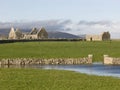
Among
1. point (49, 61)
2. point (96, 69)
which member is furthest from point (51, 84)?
point (49, 61)

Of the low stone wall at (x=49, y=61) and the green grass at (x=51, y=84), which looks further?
the low stone wall at (x=49, y=61)

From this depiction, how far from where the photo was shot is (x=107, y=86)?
39.4 meters

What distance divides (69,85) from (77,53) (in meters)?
59.1

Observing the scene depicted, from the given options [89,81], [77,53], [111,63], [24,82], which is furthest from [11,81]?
[77,53]

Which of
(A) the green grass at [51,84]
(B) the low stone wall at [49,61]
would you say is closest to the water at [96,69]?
(B) the low stone wall at [49,61]

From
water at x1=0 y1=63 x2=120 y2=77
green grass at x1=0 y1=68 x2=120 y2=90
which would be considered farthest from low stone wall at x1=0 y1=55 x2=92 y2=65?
green grass at x1=0 y1=68 x2=120 y2=90

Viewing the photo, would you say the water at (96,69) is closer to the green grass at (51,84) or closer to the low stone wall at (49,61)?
the low stone wall at (49,61)

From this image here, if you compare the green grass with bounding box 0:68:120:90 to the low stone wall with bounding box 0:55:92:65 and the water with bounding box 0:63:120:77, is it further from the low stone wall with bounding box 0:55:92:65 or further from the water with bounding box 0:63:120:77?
the low stone wall with bounding box 0:55:92:65

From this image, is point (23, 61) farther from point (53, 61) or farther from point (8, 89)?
point (8, 89)

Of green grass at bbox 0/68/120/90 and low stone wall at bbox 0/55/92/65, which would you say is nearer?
green grass at bbox 0/68/120/90

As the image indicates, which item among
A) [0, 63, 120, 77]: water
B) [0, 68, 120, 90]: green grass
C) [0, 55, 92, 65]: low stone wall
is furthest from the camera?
[0, 55, 92, 65]: low stone wall

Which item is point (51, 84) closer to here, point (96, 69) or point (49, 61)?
point (96, 69)

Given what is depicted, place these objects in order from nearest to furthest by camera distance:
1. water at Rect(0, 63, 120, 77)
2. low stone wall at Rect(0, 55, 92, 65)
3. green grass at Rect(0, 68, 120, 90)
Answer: green grass at Rect(0, 68, 120, 90)
water at Rect(0, 63, 120, 77)
low stone wall at Rect(0, 55, 92, 65)

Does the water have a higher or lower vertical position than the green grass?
lower
